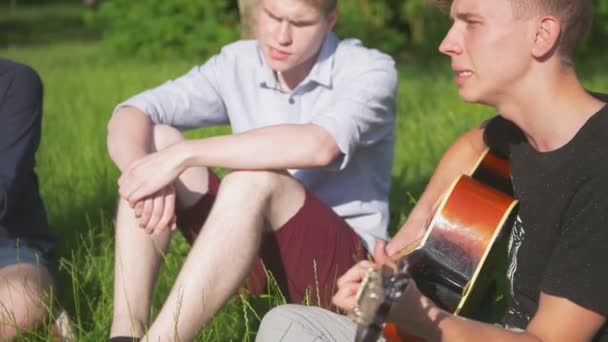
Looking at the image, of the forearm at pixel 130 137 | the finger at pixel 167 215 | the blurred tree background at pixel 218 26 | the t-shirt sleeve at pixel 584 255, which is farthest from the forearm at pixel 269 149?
the blurred tree background at pixel 218 26

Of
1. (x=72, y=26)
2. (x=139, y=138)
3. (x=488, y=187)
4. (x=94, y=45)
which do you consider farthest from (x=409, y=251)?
(x=72, y=26)

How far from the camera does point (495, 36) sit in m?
2.67

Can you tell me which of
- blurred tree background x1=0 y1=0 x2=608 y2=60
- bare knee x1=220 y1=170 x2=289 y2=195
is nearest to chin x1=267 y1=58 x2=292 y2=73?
bare knee x1=220 y1=170 x2=289 y2=195

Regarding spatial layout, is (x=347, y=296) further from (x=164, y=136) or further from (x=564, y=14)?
(x=164, y=136)

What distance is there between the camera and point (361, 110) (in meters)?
3.51

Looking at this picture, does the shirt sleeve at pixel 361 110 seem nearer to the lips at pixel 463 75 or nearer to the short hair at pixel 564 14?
the lips at pixel 463 75

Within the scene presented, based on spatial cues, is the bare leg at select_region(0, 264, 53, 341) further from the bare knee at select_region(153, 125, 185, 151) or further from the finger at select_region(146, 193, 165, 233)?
the bare knee at select_region(153, 125, 185, 151)

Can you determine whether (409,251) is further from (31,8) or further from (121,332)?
(31,8)

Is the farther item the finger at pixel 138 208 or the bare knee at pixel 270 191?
the finger at pixel 138 208

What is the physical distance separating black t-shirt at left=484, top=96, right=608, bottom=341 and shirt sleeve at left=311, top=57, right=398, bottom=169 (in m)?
0.63

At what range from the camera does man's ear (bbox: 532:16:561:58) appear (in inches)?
103

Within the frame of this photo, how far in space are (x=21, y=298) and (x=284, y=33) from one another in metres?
1.17

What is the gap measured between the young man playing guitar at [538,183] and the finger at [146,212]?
0.69 meters

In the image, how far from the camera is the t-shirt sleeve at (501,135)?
2982 millimetres
